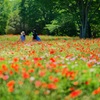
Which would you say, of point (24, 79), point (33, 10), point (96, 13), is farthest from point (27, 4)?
point (24, 79)

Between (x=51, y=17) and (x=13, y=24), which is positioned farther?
(x=13, y=24)

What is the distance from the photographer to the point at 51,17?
67.4 meters

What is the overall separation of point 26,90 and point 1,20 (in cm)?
6387

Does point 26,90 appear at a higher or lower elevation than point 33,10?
lower

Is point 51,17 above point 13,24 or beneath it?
above

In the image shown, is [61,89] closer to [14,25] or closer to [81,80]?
[81,80]

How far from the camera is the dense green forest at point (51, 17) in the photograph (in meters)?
37.5

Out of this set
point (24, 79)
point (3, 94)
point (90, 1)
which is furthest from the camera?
point (90, 1)

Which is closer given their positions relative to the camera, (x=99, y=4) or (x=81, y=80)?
(x=81, y=80)

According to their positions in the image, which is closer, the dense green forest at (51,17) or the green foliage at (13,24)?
the dense green forest at (51,17)

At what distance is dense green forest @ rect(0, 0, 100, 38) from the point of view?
3747cm

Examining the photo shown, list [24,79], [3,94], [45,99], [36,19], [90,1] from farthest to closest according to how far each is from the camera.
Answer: [36,19] → [90,1] → [24,79] → [3,94] → [45,99]

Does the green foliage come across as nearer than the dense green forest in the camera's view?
No

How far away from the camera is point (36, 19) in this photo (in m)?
66.8
